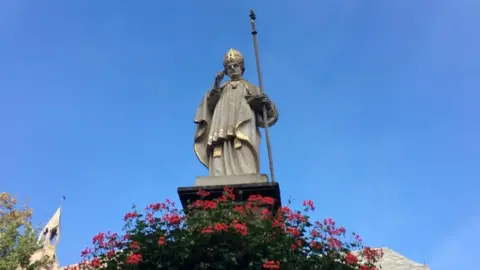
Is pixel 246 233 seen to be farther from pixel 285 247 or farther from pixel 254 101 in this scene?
pixel 254 101

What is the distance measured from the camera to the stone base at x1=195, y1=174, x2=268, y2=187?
8.38m

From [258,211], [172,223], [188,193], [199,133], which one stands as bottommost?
[172,223]

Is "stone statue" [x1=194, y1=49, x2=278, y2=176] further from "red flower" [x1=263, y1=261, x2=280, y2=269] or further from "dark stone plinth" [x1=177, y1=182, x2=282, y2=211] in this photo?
"red flower" [x1=263, y1=261, x2=280, y2=269]

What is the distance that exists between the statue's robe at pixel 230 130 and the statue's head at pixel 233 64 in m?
0.18

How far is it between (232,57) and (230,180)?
2707mm

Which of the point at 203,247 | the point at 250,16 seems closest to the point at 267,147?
the point at 250,16

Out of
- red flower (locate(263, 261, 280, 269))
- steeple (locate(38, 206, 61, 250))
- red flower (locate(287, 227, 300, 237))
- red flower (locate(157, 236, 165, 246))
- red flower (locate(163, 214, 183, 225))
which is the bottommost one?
red flower (locate(263, 261, 280, 269))

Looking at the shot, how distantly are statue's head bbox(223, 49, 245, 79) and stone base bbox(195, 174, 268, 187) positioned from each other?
2.39 meters

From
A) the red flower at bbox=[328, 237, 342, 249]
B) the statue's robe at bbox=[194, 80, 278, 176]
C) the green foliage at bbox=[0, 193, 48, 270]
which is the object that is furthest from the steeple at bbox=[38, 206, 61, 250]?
the red flower at bbox=[328, 237, 342, 249]

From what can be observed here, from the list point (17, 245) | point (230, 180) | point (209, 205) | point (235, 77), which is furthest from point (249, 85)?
point (17, 245)

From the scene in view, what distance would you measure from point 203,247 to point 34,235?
1226 centimetres

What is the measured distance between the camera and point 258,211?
22.7ft

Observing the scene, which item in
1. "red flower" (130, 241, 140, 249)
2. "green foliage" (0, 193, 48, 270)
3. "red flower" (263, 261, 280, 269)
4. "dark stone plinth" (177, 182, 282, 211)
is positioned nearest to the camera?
"red flower" (263, 261, 280, 269)

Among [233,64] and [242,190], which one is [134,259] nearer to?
[242,190]
